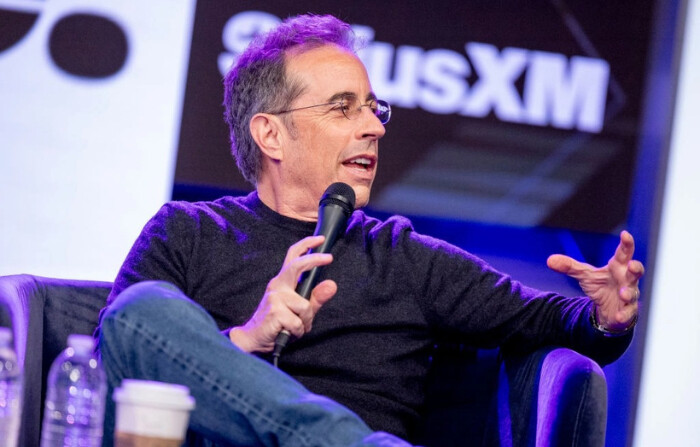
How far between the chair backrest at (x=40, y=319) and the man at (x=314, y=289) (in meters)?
0.15

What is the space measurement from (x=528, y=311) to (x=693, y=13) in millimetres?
1718

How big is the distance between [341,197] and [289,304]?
30 centimetres

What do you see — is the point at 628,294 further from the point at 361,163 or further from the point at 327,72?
the point at 327,72

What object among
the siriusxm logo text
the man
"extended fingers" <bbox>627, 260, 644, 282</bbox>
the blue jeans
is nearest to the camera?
the blue jeans

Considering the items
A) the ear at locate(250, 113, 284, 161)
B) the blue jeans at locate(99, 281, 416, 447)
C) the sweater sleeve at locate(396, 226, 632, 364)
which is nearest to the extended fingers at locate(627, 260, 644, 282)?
the sweater sleeve at locate(396, 226, 632, 364)

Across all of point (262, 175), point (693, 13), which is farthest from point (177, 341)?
point (693, 13)

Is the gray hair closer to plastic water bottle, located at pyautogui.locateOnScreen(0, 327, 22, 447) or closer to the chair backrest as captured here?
the chair backrest

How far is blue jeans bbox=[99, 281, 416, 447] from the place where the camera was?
1.22 m

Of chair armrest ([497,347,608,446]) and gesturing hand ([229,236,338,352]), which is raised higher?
gesturing hand ([229,236,338,352])

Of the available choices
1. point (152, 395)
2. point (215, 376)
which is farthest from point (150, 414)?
point (215, 376)

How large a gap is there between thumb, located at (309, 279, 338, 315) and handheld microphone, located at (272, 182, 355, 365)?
1cm

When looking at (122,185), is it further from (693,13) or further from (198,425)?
(693,13)

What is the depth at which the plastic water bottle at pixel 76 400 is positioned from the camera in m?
1.35

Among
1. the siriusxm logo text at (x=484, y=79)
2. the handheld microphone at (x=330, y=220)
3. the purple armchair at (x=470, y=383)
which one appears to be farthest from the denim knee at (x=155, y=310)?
the siriusxm logo text at (x=484, y=79)
